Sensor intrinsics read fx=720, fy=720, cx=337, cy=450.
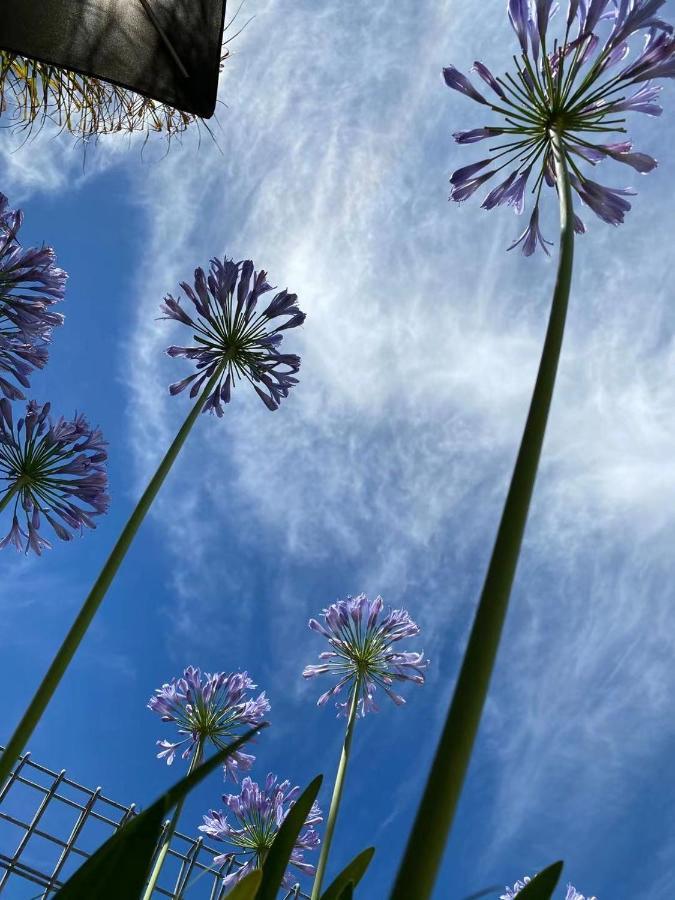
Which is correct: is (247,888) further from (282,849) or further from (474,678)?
(474,678)

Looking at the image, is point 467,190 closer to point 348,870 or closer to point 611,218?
point 611,218

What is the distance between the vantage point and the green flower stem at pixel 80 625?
1.09m

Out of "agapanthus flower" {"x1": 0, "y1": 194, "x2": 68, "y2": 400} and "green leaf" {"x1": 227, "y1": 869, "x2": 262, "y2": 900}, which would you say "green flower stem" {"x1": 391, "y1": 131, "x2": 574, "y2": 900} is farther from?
"agapanthus flower" {"x1": 0, "y1": 194, "x2": 68, "y2": 400}

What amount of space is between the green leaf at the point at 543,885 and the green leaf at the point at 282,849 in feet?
0.67

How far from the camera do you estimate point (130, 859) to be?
0.48 m

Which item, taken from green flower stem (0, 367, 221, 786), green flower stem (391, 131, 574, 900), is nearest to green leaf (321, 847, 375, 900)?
green flower stem (391, 131, 574, 900)

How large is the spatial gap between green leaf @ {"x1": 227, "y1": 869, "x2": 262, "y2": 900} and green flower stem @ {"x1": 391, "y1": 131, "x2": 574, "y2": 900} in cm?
19

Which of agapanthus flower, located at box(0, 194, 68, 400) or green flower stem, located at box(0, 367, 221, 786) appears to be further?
agapanthus flower, located at box(0, 194, 68, 400)

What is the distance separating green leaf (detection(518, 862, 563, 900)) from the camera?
599mm

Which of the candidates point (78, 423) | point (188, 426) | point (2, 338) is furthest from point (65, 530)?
point (188, 426)

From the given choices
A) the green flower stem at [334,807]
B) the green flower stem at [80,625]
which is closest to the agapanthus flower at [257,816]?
the green flower stem at [334,807]

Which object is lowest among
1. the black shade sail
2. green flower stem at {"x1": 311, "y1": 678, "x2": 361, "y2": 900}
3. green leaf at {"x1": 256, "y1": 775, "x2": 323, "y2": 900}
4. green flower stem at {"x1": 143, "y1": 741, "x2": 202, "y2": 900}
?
green leaf at {"x1": 256, "y1": 775, "x2": 323, "y2": 900}

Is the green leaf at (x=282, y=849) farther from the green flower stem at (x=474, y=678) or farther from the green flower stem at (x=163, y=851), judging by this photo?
the green flower stem at (x=163, y=851)

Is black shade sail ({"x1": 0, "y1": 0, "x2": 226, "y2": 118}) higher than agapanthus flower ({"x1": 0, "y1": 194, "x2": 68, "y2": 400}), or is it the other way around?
black shade sail ({"x1": 0, "y1": 0, "x2": 226, "y2": 118})
